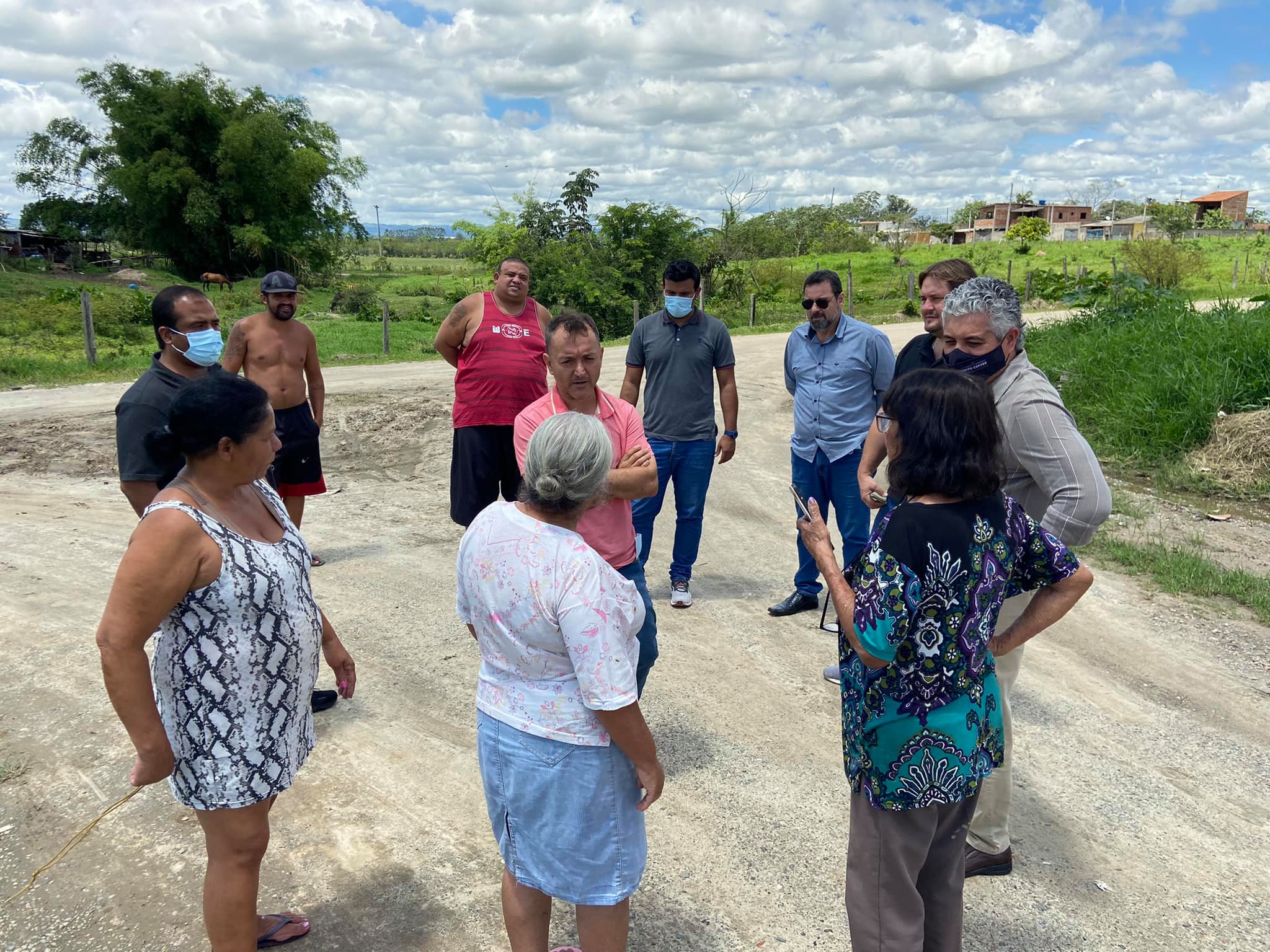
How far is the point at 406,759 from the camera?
3.63 meters

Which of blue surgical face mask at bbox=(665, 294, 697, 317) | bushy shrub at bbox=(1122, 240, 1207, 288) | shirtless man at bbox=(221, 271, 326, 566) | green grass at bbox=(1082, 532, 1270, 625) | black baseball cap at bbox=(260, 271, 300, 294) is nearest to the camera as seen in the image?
blue surgical face mask at bbox=(665, 294, 697, 317)

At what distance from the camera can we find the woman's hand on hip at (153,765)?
6.70 feet

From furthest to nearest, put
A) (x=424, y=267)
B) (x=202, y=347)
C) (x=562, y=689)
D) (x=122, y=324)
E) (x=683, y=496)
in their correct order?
1. (x=424, y=267)
2. (x=122, y=324)
3. (x=683, y=496)
4. (x=202, y=347)
5. (x=562, y=689)

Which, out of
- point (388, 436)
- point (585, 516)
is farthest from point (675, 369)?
point (388, 436)

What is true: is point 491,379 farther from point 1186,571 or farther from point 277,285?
point 1186,571

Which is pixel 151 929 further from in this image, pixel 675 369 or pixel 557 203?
pixel 557 203

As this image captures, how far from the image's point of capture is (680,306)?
5.15 meters

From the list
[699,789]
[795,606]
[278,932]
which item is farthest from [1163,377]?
[278,932]

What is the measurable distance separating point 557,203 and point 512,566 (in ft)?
83.7

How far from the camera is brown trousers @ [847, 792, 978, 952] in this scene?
209 cm

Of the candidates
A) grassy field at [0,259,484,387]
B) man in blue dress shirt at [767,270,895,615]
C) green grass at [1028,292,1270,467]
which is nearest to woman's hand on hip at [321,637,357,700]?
man in blue dress shirt at [767,270,895,615]

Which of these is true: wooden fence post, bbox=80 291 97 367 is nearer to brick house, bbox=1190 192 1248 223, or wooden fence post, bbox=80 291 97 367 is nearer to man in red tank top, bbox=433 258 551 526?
man in red tank top, bbox=433 258 551 526

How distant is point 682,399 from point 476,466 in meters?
1.30

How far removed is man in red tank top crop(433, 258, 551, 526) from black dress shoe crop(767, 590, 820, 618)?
1769 mm
